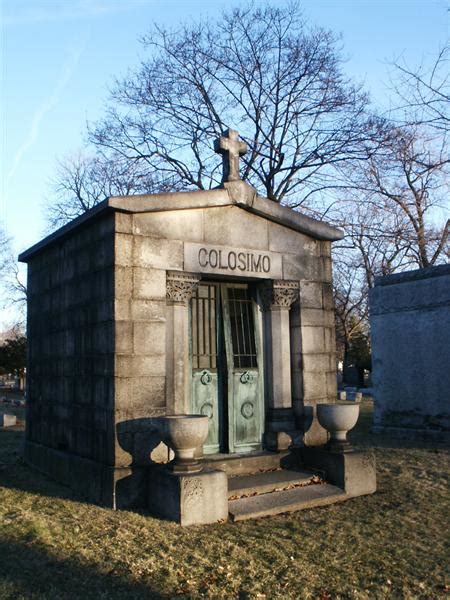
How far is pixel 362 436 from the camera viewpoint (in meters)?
11.6

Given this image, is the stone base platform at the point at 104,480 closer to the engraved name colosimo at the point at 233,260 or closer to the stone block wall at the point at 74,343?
the stone block wall at the point at 74,343

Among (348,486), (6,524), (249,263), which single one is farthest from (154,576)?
(249,263)

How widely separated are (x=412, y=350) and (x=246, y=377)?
499 centimetres

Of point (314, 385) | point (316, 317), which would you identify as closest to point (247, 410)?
point (314, 385)

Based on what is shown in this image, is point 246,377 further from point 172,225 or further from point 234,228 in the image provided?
point 172,225

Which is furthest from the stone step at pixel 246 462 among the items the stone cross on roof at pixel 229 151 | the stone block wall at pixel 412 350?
the stone block wall at pixel 412 350

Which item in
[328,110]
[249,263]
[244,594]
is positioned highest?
[328,110]

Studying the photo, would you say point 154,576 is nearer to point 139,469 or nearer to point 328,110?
point 139,469

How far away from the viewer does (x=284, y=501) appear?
20.3 ft

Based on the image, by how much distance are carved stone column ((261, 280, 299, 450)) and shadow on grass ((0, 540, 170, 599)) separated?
367 cm

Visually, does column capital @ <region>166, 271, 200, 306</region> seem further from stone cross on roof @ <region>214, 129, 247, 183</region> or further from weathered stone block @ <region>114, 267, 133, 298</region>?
stone cross on roof @ <region>214, 129, 247, 183</region>

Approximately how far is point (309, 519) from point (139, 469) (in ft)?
6.31

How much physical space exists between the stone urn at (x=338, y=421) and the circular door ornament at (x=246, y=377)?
1.07 meters

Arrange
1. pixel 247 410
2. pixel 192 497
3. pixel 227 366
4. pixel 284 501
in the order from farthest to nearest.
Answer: pixel 247 410
pixel 227 366
pixel 284 501
pixel 192 497
